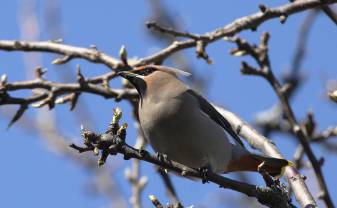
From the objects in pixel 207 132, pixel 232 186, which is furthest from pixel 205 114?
pixel 232 186

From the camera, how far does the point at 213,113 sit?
15.6 ft

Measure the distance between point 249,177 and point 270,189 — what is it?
8.96ft

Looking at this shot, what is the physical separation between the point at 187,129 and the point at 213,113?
0.51 metres

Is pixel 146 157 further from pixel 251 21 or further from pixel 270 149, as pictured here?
pixel 251 21

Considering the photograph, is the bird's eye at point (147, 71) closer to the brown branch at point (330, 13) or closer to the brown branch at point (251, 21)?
the brown branch at point (251, 21)

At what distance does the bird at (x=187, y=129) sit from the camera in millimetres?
4250

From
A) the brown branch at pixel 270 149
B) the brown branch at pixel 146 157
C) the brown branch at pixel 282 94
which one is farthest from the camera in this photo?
the brown branch at pixel 282 94

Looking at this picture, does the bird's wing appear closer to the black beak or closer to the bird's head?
the bird's head

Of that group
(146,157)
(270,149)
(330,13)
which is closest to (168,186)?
(270,149)

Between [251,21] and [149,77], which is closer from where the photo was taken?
[251,21]

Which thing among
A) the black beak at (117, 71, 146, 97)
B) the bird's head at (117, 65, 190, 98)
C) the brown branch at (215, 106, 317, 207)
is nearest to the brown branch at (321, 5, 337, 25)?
the brown branch at (215, 106, 317, 207)

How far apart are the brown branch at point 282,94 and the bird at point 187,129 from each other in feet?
0.64

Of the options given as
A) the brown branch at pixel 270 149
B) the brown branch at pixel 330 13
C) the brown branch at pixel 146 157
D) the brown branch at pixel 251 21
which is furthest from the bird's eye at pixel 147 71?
the brown branch at pixel 146 157

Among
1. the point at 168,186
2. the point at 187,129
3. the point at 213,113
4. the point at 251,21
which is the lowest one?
the point at 168,186
